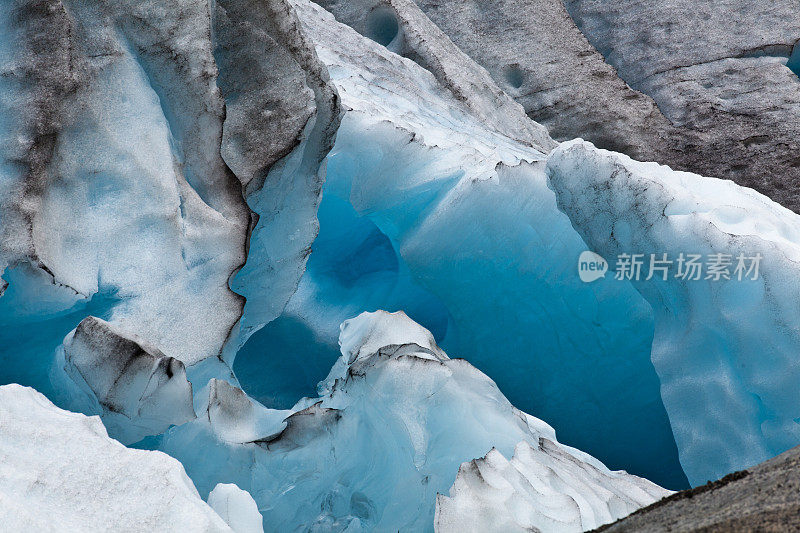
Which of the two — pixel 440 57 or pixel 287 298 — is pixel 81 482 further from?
pixel 440 57

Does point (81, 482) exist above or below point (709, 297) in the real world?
above

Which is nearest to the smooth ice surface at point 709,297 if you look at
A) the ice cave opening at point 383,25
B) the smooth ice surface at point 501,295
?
the smooth ice surface at point 501,295

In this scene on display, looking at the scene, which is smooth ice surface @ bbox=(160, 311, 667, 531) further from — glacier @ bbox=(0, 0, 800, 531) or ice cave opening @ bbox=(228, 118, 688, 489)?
ice cave opening @ bbox=(228, 118, 688, 489)

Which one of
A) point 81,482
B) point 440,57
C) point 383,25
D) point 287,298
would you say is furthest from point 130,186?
point 383,25

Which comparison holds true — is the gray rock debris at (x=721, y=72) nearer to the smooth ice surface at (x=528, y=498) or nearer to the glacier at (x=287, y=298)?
the glacier at (x=287, y=298)

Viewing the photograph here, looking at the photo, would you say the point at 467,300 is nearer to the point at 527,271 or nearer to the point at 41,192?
the point at 527,271

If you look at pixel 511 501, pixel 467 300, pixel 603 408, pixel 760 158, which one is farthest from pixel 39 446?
pixel 760 158
